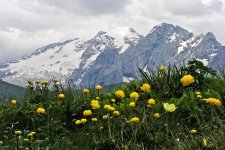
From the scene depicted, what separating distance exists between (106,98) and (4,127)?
7.23 ft

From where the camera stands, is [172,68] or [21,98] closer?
[172,68]

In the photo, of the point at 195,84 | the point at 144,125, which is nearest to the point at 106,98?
the point at 195,84

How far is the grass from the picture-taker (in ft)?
19.0

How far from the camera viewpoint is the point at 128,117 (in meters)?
7.06

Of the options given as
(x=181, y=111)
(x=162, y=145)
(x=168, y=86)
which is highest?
(x=168, y=86)

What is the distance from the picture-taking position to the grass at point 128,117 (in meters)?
5.80

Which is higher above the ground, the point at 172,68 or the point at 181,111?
the point at 172,68

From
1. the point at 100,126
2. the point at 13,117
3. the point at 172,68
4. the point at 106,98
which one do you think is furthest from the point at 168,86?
the point at 13,117

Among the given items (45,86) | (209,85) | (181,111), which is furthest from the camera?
(45,86)

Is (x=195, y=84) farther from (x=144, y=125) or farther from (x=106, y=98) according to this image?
(x=144, y=125)

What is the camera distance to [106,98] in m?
8.85

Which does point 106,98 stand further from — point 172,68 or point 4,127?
point 4,127

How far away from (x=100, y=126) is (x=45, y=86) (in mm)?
3614

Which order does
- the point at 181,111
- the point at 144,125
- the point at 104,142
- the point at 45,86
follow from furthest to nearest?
1. the point at 45,86
2. the point at 181,111
3. the point at 144,125
4. the point at 104,142
